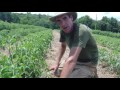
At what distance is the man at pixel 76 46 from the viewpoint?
2204 millimetres

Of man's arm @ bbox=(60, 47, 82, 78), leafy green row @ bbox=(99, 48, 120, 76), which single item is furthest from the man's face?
leafy green row @ bbox=(99, 48, 120, 76)

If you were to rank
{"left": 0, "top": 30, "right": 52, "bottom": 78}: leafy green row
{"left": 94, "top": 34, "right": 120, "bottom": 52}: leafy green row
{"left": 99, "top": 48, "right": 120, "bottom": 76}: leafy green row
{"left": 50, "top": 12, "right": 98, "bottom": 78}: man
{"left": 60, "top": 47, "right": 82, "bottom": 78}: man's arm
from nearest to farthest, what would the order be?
{"left": 60, "top": 47, "right": 82, "bottom": 78}: man's arm < {"left": 50, "top": 12, "right": 98, "bottom": 78}: man < {"left": 0, "top": 30, "right": 52, "bottom": 78}: leafy green row < {"left": 99, "top": 48, "right": 120, "bottom": 76}: leafy green row < {"left": 94, "top": 34, "right": 120, "bottom": 52}: leafy green row

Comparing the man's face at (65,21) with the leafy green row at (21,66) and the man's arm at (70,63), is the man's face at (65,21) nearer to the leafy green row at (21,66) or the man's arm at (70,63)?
the man's arm at (70,63)

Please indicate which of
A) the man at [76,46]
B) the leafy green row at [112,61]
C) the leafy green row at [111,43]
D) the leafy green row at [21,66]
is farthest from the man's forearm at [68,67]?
the leafy green row at [111,43]

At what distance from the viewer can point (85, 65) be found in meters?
2.96

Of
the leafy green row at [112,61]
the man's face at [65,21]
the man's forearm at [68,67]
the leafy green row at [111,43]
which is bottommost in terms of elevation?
the leafy green row at [111,43]

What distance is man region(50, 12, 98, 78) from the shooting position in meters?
2.20

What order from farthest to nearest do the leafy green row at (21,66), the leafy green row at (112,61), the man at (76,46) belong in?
the leafy green row at (112,61), the leafy green row at (21,66), the man at (76,46)

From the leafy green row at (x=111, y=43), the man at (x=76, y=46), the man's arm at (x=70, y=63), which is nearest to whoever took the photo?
the man's arm at (x=70, y=63)

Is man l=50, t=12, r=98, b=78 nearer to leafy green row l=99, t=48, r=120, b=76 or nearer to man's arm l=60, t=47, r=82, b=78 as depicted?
man's arm l=60, t=47, r=82, b=78
